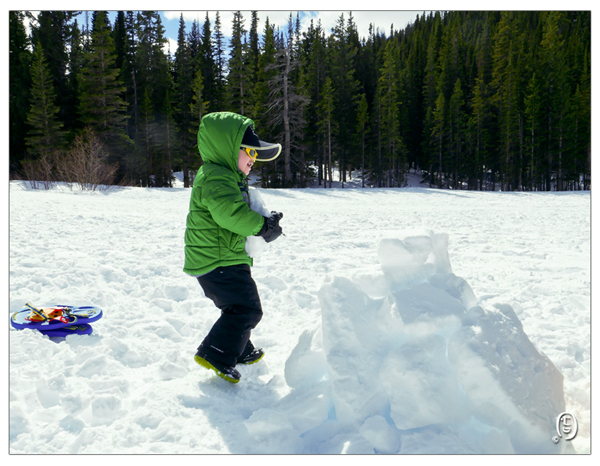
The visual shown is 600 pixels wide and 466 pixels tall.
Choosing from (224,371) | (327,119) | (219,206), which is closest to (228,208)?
(219,206)

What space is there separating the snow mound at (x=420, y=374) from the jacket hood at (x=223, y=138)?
989 millimetres

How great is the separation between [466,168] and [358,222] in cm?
3188

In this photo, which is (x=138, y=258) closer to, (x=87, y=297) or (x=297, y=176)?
(x=87, y=297)

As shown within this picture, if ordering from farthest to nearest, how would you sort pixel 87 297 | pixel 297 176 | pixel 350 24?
pixel 350 24 → pixel 297 176 → pixel 87 297

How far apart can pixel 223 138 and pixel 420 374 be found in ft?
5.65

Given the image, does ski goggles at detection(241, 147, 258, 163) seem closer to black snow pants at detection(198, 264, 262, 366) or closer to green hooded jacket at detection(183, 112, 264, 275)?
green hooded jacket at detection(183, 112, 264, 275)

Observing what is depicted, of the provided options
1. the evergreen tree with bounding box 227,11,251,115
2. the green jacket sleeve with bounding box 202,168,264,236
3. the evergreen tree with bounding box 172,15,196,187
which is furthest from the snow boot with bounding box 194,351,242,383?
the evergreen tree with bounding box 172,15,196,187

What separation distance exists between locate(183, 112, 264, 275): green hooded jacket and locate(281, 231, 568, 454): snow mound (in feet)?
2.01

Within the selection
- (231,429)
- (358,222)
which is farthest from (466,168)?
(231,429)

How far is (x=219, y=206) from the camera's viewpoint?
2.33 m

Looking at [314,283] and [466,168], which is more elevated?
[466,168]

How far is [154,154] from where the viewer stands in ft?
106

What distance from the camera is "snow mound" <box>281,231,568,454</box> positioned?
1911 mm

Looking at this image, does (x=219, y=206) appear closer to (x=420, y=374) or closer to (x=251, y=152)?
(x=251, y=152)
